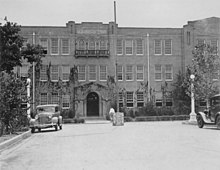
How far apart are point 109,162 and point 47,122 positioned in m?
16.3

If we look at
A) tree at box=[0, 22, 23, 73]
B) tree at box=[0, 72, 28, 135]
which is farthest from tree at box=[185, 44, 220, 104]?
tree at box=[0, 72, 28, 135]

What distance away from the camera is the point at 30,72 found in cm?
4412

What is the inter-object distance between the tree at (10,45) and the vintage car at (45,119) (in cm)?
356

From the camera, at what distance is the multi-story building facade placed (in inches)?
1757

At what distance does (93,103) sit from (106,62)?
4.91 m

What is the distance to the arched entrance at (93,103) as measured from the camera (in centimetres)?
4519

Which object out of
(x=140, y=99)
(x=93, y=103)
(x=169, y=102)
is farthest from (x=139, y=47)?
(x=93, y=103)

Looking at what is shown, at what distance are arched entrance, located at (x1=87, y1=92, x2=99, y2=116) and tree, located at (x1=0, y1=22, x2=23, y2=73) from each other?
21010mm

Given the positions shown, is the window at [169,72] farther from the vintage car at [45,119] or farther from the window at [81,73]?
the vintage car at [45,119]

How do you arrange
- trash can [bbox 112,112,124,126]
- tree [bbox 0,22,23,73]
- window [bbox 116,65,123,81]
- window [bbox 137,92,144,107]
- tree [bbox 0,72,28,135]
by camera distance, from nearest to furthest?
tree [bbox 0,72,28,135] → tree [bbox 0,22,23,73] → trash can [bbox 112,112,124,126] → window [bbox 116,65,123,81] → window [bbox 137,92,144,107]

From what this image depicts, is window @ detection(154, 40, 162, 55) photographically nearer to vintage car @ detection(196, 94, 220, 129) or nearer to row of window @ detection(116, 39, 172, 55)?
row of window @ detection(116, 39, 172, 55)

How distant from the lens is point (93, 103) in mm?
45344

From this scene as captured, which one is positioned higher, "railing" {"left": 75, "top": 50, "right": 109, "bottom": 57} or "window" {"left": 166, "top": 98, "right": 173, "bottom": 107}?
"railing" {"left": 75, "top": 50, "right": 109, "bottom": 57}

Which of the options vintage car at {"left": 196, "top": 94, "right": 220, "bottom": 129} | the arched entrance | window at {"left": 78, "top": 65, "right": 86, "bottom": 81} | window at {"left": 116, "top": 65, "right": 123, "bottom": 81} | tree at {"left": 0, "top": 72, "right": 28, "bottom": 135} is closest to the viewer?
tree at {"left": 0, "top": 72, "right": 28, "bottom": 135}
